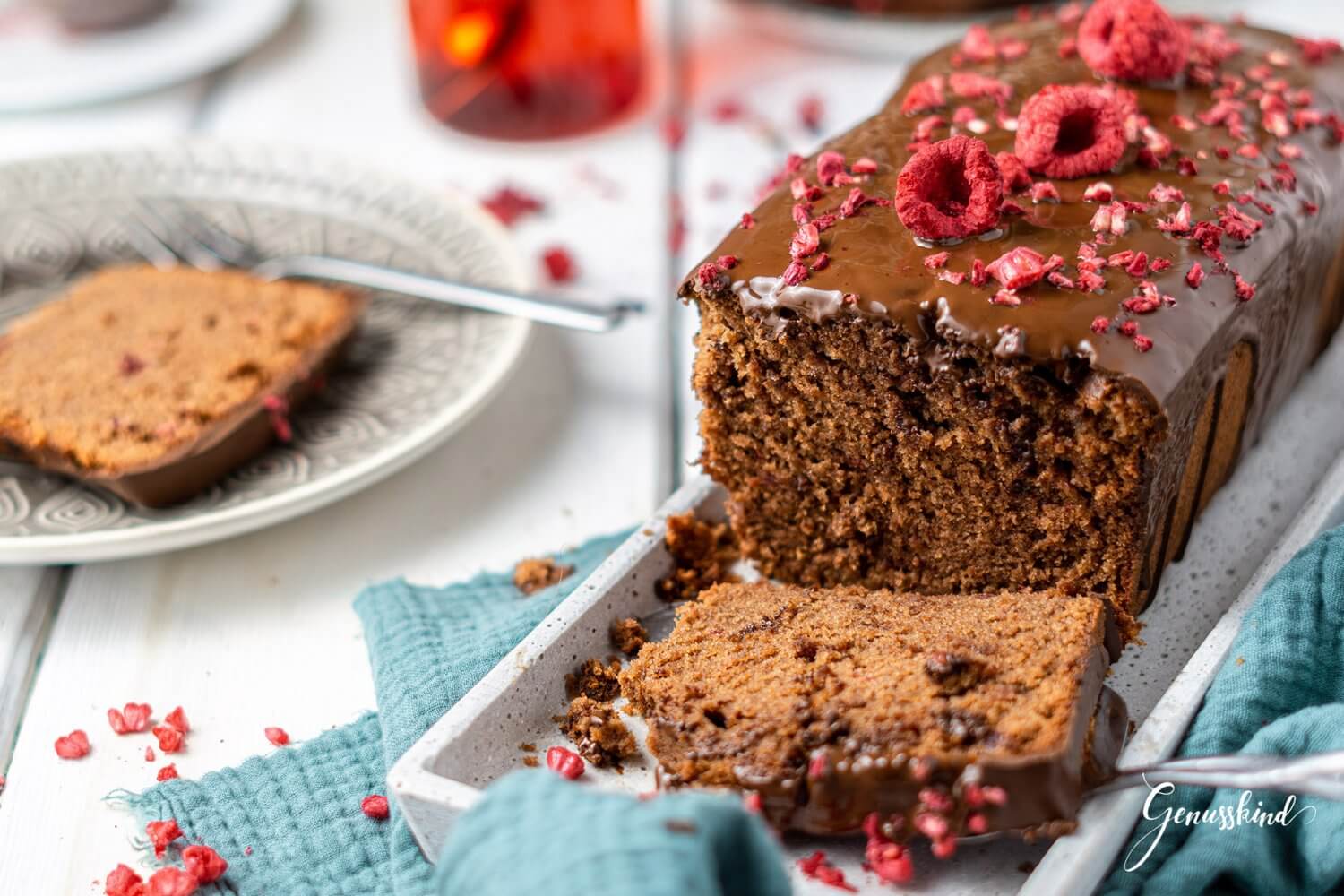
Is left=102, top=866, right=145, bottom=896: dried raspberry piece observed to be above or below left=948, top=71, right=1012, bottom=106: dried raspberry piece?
below

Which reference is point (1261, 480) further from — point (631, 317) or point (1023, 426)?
point (631, 317)

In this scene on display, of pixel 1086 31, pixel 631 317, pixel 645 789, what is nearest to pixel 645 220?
pixel 631 317

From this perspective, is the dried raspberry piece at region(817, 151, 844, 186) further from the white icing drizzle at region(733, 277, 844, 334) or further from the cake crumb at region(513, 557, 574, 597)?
the cake crumb at region(513, 557, 574, 597)

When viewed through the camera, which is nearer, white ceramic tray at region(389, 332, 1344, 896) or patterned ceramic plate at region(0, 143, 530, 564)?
white ceramic tray at region(389, 332, 1344, 896)

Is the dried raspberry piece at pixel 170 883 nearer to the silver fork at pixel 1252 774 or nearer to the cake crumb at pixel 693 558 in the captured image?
the cake crumb at pixel 693 558

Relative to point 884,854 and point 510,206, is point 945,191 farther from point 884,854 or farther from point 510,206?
point 510,206

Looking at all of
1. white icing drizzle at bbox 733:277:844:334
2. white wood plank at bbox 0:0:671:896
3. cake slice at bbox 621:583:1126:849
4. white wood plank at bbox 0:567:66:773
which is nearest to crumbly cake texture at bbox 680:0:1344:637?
white icing drizzle at bbox 733:277:844:334

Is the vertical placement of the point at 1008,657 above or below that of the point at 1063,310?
below
